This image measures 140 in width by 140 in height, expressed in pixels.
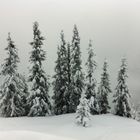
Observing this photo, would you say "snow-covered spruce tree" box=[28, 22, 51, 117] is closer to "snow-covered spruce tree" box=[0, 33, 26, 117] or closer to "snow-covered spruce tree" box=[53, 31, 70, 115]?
"snow-covered spruce tree" box=[0, 33, 26, 117]

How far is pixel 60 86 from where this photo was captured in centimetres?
4050

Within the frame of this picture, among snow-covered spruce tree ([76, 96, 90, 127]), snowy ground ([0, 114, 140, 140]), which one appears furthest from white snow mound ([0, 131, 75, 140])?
snow-covered spruce tree ([76, 96, 90, 127])

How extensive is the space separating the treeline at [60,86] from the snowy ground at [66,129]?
146 inches

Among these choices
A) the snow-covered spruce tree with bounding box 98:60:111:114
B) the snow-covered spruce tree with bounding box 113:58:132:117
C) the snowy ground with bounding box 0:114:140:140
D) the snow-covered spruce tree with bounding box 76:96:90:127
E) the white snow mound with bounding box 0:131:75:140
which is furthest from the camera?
the snow-covered spruce tree with bounding box 98:60:111:114

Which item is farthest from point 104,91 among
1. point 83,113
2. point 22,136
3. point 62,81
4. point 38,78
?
point 22,136

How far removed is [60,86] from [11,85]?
26.5 ft

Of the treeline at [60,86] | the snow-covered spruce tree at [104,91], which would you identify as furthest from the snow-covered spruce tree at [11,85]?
the snow-covered spruce tree at [104,91]

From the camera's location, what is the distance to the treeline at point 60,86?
35.3 m

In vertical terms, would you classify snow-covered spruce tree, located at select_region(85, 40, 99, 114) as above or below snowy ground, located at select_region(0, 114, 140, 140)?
above

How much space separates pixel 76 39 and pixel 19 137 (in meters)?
23.8

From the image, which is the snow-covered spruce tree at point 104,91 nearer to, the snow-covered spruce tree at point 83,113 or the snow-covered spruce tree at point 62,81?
the snow-covered spruce tree at point 62,81

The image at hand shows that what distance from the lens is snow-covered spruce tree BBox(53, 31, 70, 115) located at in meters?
40.2

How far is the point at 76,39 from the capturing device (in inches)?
1592

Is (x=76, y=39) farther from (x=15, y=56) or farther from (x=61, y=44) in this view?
(x=15, y=56)
